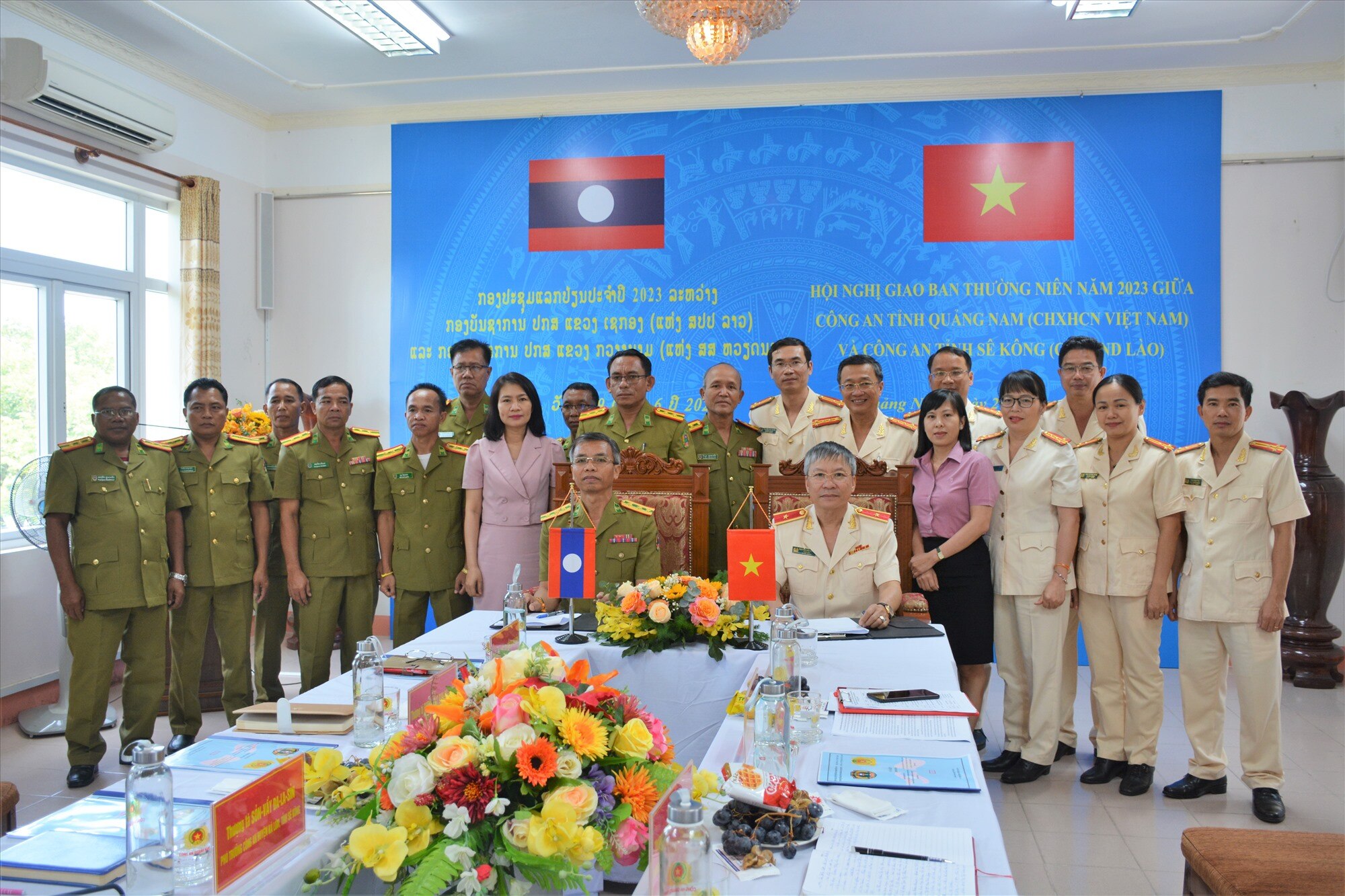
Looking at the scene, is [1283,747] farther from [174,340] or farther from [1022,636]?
[174,340]

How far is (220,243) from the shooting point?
6.07 metres

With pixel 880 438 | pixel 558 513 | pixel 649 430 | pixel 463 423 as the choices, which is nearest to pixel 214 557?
pixel 463 423

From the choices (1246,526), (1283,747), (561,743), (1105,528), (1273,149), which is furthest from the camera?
(1273,149)

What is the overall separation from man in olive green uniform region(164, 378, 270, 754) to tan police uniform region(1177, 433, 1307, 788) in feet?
13.2

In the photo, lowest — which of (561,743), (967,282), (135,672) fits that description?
(135,672)

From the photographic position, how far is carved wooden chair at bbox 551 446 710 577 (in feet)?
12.3

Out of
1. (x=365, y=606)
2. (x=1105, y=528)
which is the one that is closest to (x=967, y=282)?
(x=1105, y=528)

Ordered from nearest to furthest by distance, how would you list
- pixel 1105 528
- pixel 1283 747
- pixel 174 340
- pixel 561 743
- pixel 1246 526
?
pixel 561 743 → pixel 1246 526 → pixel 1105 528 → pixel 1283 747 → pixel 174 340

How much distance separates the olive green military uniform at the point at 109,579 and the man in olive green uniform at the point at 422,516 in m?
0.95

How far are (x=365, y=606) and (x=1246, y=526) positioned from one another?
381 cm

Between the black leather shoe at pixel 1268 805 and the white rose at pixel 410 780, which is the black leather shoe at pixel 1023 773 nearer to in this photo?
the black leather shoe at pixel 1268 805

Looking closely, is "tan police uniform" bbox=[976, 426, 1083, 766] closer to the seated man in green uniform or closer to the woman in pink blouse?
the woman in pink blouse

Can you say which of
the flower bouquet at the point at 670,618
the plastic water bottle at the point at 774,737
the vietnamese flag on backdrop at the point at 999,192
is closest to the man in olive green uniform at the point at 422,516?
the flower bouquet at the point at 670,618

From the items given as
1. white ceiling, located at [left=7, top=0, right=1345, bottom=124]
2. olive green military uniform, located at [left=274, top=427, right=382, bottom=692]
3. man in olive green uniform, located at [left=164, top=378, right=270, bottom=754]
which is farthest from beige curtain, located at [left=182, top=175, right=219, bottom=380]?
olive green military uniform, located at [left=274, top=427, right=382, bottom=692]
